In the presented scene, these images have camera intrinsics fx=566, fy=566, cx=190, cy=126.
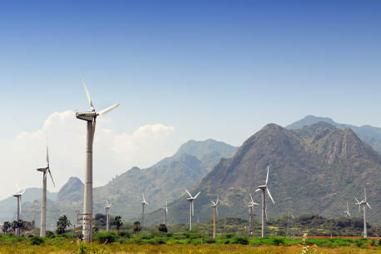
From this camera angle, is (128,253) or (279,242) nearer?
(128,253)

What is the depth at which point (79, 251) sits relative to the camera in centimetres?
5056

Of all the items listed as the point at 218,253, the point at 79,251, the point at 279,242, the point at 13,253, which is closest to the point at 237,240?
the point at 279,242

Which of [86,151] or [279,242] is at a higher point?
[86,151]

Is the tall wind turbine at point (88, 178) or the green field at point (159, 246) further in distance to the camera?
the tall wind turbine at point (88, 178)

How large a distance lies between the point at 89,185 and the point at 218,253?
25606 millimetres

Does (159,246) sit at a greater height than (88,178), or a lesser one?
lesser

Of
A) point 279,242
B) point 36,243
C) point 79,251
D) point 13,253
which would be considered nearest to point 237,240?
point 279,242

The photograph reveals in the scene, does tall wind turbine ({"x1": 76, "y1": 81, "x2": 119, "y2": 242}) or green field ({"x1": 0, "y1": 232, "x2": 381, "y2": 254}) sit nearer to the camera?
green field ({"x1": 0, "y1": 232, "x2": 381, "y2": 254})

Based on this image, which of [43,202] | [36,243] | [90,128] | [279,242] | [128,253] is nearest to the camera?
[128,253]

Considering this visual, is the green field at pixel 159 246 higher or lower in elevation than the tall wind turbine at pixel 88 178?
lower

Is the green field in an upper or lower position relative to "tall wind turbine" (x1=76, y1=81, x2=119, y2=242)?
lower

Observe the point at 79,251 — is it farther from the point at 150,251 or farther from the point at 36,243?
the point at 36,243

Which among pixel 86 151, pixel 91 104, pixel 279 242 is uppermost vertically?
pixel 91 104

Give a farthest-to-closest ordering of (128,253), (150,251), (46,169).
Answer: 1. (46,169)
2. (150,251)
3. (128,253)
